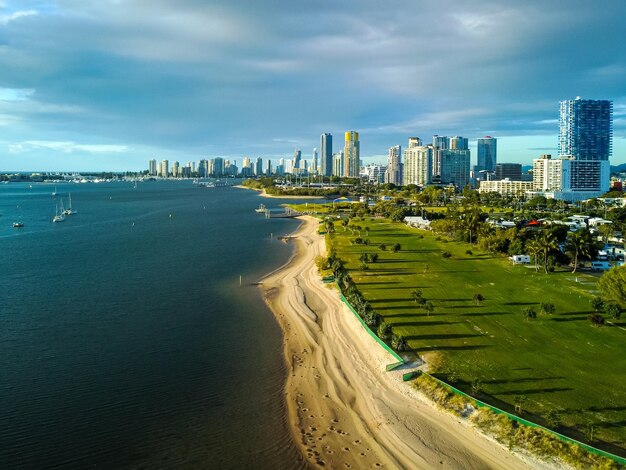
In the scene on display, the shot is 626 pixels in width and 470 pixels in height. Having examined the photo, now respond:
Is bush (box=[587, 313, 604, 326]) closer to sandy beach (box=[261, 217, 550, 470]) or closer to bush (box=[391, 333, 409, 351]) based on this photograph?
bush (box=[391, 333, 409, 351])

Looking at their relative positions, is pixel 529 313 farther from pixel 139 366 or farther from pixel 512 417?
pixel 139 366

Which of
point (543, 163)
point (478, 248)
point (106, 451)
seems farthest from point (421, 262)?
point (543, 163)

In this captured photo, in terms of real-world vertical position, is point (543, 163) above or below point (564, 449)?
above

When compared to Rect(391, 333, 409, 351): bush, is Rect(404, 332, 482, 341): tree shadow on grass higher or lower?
lower

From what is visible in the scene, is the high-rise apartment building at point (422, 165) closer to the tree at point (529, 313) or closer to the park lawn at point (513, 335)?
the park lawn at point (513, 335)

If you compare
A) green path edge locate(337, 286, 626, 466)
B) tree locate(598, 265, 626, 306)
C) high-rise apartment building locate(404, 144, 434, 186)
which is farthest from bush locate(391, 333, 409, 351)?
high-rise apartment building locate(404, 144, 434, 186)

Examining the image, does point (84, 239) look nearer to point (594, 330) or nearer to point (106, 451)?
point (106, 451)

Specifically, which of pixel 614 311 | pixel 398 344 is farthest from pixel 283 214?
pixel 398 344
